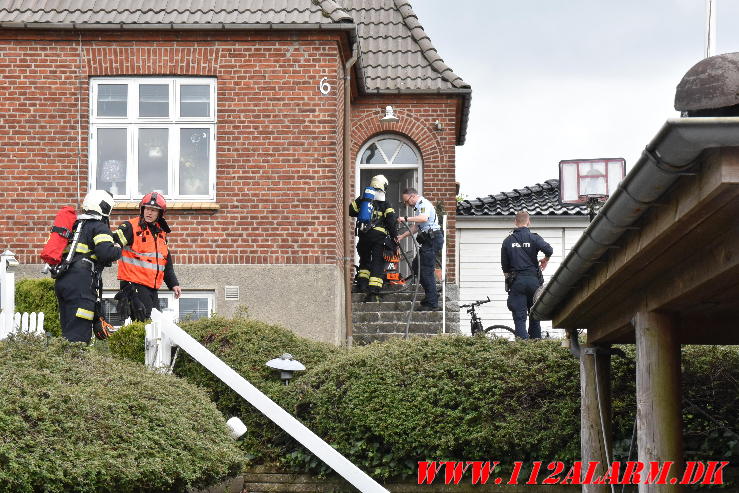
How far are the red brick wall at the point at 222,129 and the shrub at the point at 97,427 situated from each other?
619cm

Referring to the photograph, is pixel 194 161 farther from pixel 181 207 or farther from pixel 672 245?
pixel 672 245

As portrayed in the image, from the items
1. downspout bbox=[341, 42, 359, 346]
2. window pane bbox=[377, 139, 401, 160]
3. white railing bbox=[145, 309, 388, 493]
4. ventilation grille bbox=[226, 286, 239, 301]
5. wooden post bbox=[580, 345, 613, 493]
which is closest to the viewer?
wooden post bbox=[580, 345, 613, 493]

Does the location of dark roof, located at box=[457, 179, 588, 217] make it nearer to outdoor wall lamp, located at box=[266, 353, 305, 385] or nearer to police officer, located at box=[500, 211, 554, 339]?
police officer, located at box=[500, 211, 554, 339]

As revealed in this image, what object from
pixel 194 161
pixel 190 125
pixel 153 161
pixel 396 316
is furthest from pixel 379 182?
pixel 153 161

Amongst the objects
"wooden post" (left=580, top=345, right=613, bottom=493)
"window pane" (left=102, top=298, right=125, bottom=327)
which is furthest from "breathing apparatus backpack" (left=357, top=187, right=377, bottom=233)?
"wooden post" (left=580, top=345, right=613, bottom=493)

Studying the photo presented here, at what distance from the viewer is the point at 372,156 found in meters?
22.5

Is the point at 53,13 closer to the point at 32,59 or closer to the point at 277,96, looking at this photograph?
the point at 32,59

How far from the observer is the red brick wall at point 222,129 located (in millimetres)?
17312

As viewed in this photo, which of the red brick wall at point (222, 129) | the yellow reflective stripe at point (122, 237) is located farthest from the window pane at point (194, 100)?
the yellow reflective stripe at point (122, 237)

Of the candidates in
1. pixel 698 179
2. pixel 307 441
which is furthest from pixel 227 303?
pixel 698 179

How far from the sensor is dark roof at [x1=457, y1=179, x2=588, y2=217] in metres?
28.3

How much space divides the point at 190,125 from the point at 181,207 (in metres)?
1.19

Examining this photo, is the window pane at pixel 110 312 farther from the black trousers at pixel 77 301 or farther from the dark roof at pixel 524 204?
the dark roof at pixel 524 204

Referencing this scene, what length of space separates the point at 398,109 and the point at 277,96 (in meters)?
4.74
